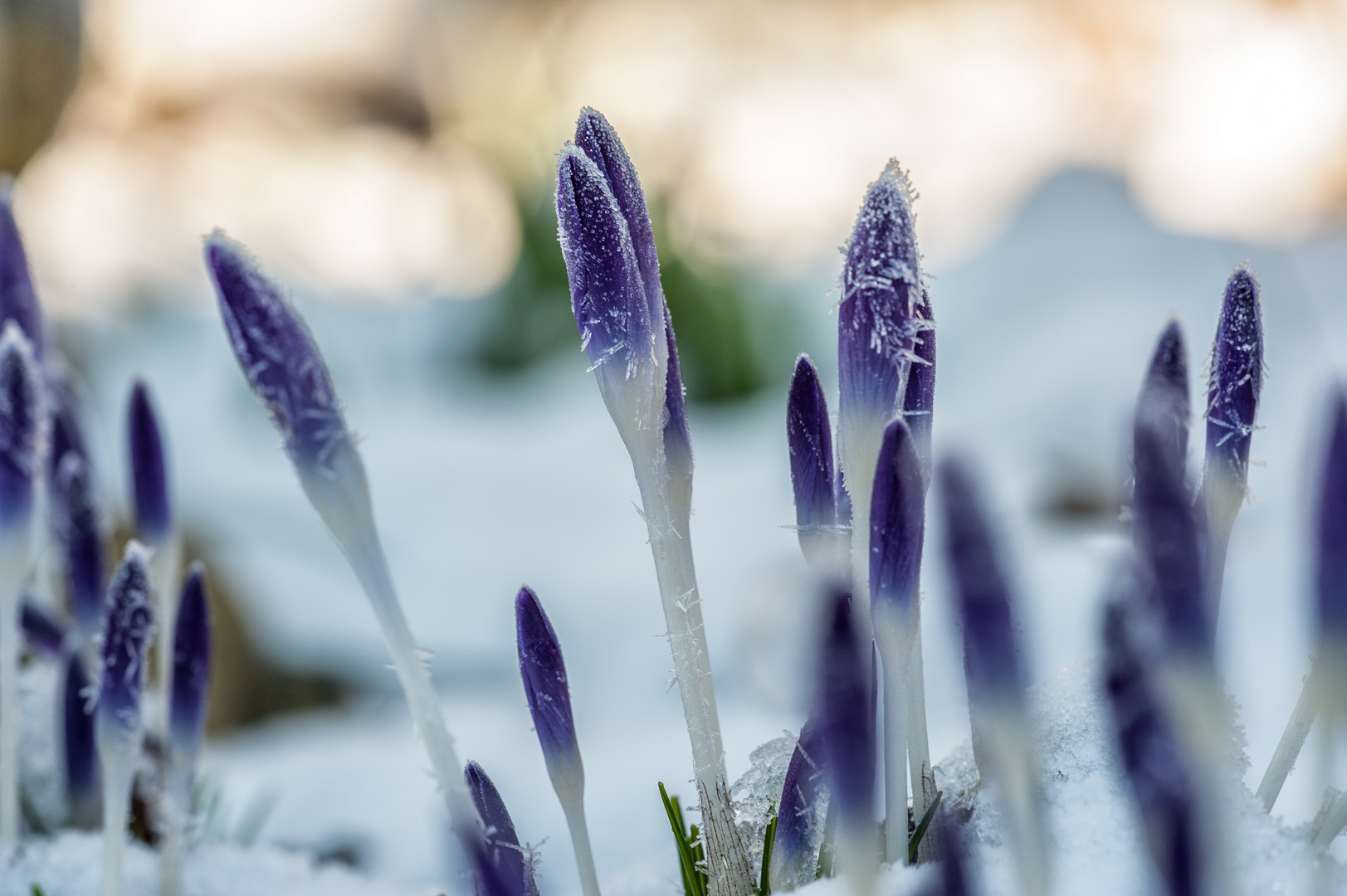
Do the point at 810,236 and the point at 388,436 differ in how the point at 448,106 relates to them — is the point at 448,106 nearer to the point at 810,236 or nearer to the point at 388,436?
the point at 810,236

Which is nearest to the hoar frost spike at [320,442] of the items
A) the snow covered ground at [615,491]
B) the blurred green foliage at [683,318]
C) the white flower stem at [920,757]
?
the white flower stem at [920,757]

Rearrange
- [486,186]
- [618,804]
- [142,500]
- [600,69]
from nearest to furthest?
[142,500]
[618,804]
[486,186]
[600,69]

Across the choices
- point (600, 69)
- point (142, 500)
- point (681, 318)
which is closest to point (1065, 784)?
point (142, 500)

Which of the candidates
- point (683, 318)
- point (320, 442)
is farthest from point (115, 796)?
point (683, 318)

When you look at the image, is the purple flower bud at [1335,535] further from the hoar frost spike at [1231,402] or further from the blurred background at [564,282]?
the blurred background at [564,282]

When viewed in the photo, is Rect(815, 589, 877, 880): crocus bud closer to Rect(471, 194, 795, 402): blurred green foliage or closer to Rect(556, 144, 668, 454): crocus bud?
Rect(556, 144, 668, 454): crocus bud

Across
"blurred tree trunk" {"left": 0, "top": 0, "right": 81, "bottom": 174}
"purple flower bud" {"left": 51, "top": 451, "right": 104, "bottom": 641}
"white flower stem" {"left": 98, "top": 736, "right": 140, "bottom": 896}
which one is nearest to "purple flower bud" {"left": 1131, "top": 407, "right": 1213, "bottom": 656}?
→ "white flower stem" {"left": 98, "top": 736, "right": 140, "bottom": 896}
